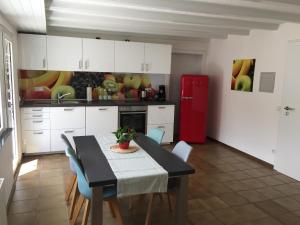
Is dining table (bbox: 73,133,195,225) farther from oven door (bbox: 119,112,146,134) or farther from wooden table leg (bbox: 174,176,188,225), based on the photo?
oven door (bbox: 119,112,146,134)

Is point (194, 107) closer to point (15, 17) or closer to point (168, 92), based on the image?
point (168, 92)

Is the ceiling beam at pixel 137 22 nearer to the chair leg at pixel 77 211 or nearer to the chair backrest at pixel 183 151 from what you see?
the chair backrest at pixel 183 151

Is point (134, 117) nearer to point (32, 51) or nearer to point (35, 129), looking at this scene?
point (35, 129)

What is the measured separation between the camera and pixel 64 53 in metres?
4.70

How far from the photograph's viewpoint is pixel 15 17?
3223 mm

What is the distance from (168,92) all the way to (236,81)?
1.60 meters

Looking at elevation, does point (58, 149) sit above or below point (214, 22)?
below

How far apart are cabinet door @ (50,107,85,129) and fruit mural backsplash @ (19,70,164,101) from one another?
0.61 m

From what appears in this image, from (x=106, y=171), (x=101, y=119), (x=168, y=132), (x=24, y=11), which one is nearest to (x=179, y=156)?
(x=106, y=171)

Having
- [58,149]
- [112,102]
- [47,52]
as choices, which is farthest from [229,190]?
[47,52]

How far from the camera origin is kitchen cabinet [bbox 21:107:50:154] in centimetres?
445

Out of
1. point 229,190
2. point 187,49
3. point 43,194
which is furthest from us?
point 187,49

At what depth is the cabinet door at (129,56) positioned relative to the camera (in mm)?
5062

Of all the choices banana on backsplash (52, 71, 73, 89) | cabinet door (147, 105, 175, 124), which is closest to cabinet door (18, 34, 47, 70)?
banana on backsplash (52, 71, 73, 89)
